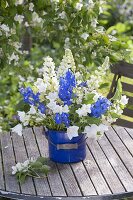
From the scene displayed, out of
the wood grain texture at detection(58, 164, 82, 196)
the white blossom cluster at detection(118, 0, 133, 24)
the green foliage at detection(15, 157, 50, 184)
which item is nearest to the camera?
the wood grain texture at detection(58, 164, 82, 196)

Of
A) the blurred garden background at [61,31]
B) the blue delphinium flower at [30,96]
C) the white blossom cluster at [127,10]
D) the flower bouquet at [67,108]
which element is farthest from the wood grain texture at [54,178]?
the white blossom cluster at [127,10]

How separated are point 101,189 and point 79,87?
1.57 feet

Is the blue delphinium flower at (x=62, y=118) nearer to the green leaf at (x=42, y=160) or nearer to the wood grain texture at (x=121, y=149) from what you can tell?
the green leaf at (x=42, y=160)

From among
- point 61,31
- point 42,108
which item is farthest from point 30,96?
point 61,31

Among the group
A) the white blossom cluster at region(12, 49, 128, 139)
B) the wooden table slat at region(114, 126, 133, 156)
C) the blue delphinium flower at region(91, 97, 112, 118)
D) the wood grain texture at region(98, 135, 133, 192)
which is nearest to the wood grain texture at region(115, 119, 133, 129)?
the wooden table slat at region(114, 126, 133, 156)

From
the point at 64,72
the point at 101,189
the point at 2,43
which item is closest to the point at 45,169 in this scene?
the point at 101,189

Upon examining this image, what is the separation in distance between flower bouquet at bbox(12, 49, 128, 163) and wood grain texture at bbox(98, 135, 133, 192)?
208 mm

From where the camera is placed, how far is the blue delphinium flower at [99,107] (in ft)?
8.15

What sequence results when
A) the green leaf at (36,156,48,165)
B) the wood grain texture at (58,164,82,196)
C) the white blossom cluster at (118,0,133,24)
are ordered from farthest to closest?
the white blossom cluster at (118,0,133,24) < the green leaf at (36,156,48,165) < the wood grain texture at (58,164,82,196)

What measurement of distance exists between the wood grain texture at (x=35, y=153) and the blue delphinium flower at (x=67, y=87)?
0.38 m

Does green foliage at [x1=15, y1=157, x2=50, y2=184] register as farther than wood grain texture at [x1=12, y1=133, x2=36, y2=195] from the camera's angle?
Yes

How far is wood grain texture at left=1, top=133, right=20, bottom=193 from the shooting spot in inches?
98.3

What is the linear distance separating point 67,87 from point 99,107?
0.17 m

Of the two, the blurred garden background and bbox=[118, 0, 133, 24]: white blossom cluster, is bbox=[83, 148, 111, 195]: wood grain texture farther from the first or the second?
bbox=[118, 0, 133, 24]: white blossom cluster
